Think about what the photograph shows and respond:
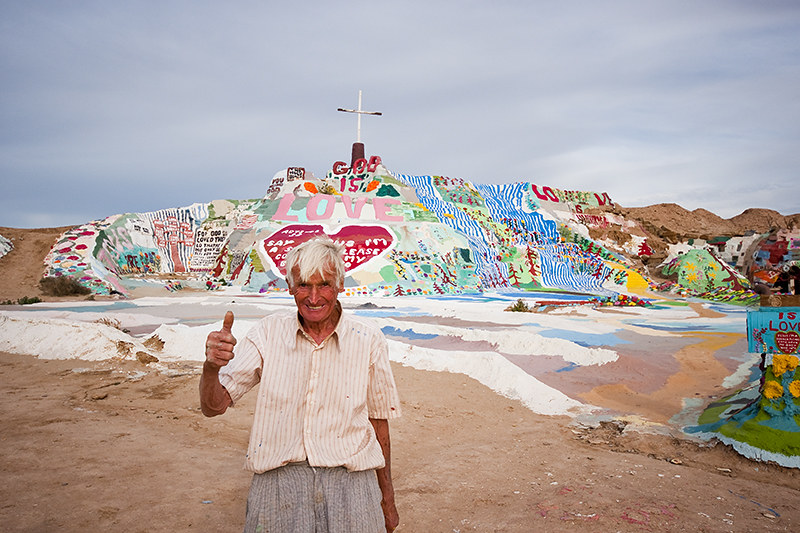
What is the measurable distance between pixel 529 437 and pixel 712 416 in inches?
75.1

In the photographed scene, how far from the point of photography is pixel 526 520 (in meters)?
3.07

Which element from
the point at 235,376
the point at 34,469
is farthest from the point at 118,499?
the point at 235,376

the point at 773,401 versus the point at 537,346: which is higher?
the point at 773,401

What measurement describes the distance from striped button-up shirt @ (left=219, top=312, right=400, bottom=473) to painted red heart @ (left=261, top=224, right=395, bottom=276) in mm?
20107

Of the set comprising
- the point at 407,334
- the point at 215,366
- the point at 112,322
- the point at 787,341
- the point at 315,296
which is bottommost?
the point at 407,334

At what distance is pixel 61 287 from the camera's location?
65.2ft

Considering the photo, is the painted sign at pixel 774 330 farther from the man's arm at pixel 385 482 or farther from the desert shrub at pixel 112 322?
the desert shrub at pixel 112 322

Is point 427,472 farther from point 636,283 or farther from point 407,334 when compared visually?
point 636,283

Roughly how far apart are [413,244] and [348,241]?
3.02m

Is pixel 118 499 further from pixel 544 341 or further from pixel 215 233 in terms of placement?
pixel 215 233

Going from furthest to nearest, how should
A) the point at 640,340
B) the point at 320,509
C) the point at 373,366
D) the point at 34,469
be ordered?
the point at 640,340, the point at 34,469, the point at 373,366, the point at 320,509

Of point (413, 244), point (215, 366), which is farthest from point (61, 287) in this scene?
point (215, 366)

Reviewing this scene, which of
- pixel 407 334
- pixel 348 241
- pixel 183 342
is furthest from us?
pixel 348 241

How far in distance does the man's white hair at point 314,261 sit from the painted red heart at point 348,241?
20.1 metres
